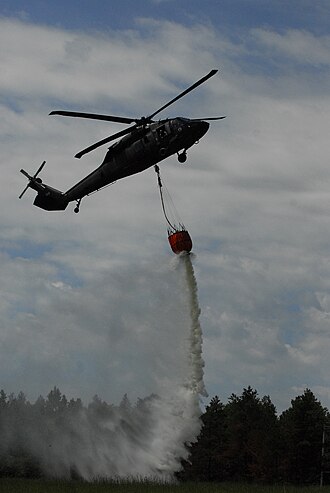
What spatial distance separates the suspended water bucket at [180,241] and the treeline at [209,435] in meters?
16.6

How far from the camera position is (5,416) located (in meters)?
83.4

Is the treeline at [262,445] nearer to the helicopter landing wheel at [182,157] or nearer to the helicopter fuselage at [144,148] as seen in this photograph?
the helicopter fuselage at [144,148]

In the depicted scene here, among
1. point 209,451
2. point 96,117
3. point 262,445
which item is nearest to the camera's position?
point 96,117

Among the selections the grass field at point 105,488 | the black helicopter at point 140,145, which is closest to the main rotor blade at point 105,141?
the black helicopter at point 140,145

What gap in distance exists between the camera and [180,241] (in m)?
59.2

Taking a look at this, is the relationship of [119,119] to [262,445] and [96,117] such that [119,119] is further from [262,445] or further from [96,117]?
[262,445]

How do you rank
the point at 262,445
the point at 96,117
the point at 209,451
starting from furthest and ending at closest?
the point at 209,451, the point at 262,445, the point at 96,117

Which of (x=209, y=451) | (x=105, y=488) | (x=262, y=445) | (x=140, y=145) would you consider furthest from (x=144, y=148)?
(x=209, y=451)

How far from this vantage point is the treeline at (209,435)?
76188mm

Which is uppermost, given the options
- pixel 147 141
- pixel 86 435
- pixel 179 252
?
pixel 147 141

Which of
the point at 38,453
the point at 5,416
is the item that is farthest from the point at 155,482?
the point at 5,416

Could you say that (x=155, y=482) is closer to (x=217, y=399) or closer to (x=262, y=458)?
(x=262, y=458)

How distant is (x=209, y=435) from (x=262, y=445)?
389 inches

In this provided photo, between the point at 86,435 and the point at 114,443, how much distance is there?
10.8 feet
